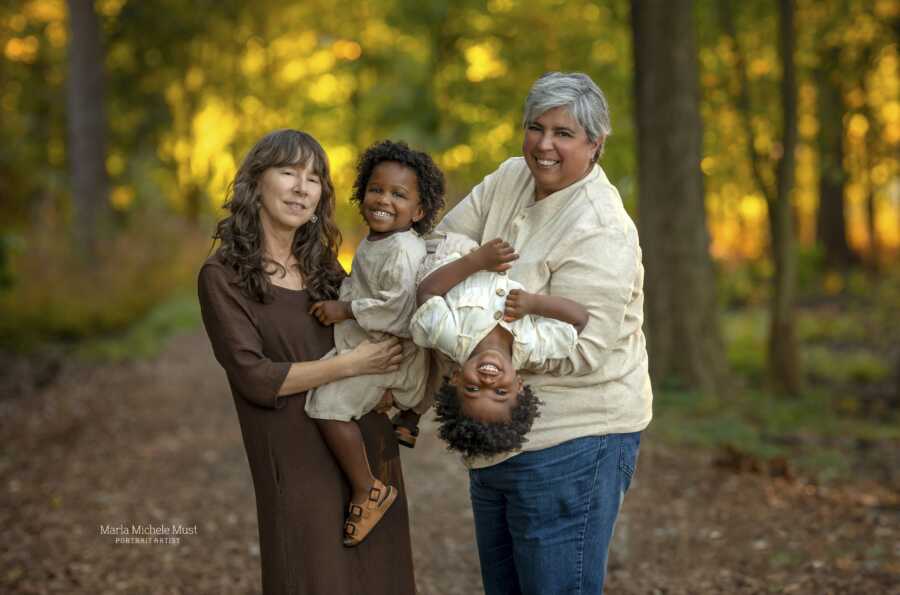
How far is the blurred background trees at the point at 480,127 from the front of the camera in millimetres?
8312

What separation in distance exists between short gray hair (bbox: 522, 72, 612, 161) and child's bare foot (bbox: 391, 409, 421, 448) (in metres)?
1.03

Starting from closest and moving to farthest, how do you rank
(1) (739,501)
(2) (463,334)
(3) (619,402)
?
1. (2) (463,334)
2. (3) (619,402)
3. (1) (739,501)

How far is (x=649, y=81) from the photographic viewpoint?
26.8 feet

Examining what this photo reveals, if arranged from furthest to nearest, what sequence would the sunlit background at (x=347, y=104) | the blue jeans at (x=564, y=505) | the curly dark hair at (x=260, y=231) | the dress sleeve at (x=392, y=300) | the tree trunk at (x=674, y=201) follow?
the sunlit background at (x=347, y=104)
the tree trunk at (x=674, y=201)
the curly dark hair at (x=260, y=231)
the dress sleeve at (x=392, y=300)
the blue jeans at (x=564, y=505)

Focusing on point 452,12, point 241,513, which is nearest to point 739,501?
point 241,513

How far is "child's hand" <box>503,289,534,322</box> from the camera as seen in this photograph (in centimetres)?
244

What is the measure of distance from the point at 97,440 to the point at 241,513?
247cm

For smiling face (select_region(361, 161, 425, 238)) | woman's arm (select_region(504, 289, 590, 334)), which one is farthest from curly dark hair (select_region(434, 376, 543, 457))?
smiling face (select_region(361, 161, 425, 238))

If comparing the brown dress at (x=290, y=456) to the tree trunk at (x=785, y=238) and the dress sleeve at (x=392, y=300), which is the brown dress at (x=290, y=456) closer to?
the dress sleeve at (x=392, y=300)

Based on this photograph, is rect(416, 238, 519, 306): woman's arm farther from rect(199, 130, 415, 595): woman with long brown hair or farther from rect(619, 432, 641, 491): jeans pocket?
rect(619, 432, 641, 491): jeans pocket

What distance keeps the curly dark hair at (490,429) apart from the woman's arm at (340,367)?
1.00 feet

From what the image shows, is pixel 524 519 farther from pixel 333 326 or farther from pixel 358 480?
pixel 333 326

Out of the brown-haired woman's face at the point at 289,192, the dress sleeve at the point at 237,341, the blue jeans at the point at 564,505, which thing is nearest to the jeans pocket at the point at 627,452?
the blue jeans at the point at 564,505

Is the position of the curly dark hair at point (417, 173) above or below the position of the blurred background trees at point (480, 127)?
below
